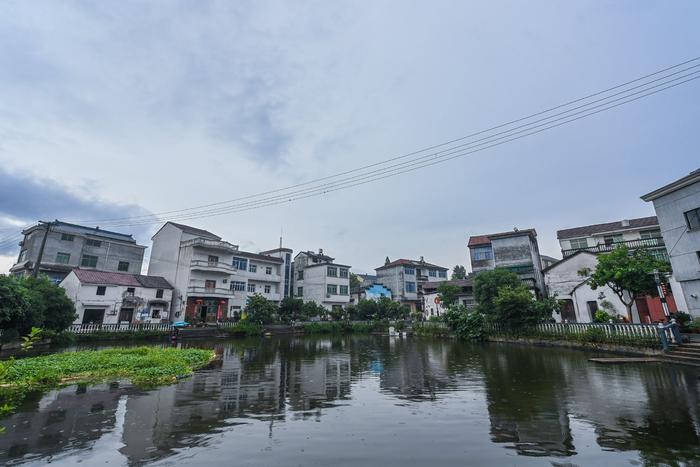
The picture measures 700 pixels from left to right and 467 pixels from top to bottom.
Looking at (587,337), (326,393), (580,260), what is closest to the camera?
(326,393)

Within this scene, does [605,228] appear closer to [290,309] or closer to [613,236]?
[613,236]

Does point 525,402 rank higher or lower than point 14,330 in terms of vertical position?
lower

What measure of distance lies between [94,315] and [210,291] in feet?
35.4

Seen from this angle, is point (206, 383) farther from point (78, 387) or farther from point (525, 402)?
point (525, 402)

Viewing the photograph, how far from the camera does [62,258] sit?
3941 centimetres

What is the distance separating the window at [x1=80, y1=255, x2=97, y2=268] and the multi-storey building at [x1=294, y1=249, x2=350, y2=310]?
87.4ft

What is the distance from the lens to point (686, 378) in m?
10.5

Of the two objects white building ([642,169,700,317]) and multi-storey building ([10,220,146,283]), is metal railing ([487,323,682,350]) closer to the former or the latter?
white building ([642,169,700,317])

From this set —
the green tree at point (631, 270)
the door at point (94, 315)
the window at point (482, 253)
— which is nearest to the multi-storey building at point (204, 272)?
the door at point (94, 315)

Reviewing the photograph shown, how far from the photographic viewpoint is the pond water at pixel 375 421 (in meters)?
5.52

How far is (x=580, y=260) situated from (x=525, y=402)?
2435 cm

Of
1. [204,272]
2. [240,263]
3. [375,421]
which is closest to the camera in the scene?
[375,421]

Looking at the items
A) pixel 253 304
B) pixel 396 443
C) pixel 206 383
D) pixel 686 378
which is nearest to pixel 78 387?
pixel 206 383

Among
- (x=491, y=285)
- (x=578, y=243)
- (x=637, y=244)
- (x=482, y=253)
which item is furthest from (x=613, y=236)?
(x=491, y=285)
